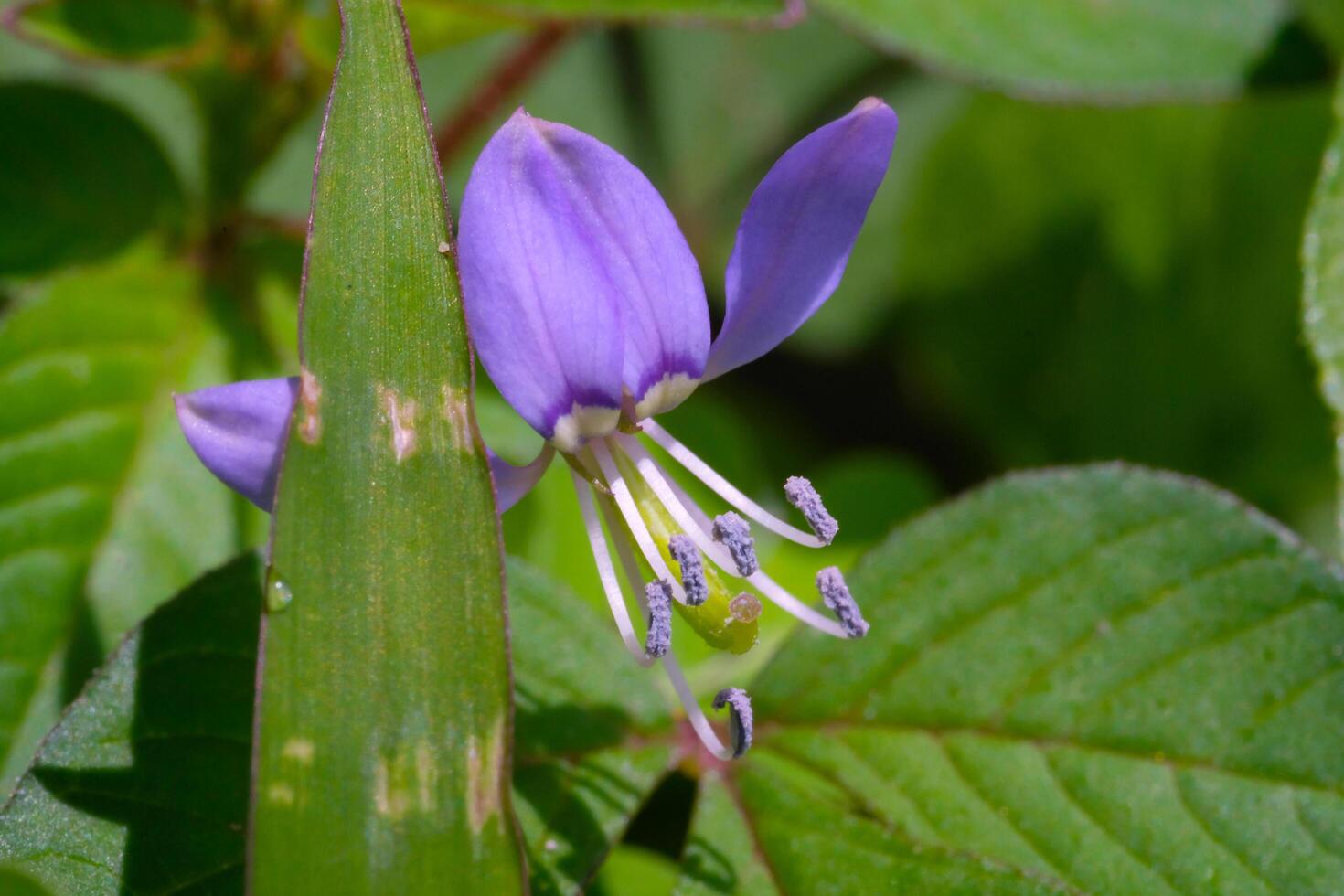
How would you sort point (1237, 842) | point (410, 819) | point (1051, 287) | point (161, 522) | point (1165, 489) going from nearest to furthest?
point (410, 819) < point (1237, 842) < point (1165, 489) < point (161, 522) < point (1051, 287)

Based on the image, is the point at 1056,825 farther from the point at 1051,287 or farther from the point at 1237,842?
the point at 1051,287

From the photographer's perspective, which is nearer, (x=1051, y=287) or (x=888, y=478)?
(x=888, y=478)

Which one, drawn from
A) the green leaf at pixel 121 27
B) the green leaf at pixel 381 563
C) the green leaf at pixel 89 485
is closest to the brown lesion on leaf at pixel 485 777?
the green leaf at pixel 381 563

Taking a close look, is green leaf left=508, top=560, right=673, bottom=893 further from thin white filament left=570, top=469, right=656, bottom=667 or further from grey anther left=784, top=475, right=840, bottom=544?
grey anther left=784, top=475, right=840, bottom=544

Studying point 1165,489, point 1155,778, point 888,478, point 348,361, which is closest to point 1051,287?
point 888,478

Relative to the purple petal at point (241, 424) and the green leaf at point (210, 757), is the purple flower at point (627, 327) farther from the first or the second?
the green leaf at point (210, 757)

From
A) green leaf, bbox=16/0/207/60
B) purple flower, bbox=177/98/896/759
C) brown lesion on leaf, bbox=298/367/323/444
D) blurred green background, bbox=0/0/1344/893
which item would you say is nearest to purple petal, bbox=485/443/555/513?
purple flower, bbox=177/98/896/759

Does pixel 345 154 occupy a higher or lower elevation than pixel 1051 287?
lower

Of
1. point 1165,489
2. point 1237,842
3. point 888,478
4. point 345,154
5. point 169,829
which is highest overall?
point 888,478
